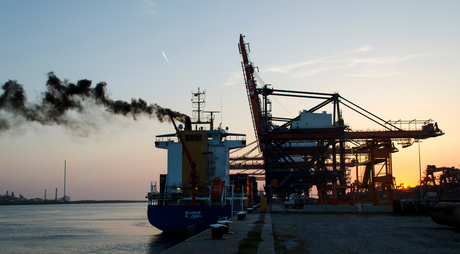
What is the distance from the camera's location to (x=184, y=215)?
3203 cm

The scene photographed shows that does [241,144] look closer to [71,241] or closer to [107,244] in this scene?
[107,244]

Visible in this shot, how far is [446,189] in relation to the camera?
270 ft

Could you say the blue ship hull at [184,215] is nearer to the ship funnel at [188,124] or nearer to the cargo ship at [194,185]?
the cargo ship at [194,185]

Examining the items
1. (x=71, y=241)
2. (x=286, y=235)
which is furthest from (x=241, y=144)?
(x=286, y=235)

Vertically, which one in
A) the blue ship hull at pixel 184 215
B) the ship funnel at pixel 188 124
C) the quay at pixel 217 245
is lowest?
the blue ship hull at pixel 184 215

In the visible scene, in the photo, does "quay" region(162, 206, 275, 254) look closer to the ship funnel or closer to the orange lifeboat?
the orange lifeboat

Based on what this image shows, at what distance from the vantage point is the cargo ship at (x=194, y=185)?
105 ft

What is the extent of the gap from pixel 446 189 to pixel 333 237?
8106 centimetres

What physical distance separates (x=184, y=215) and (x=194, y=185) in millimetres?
3008

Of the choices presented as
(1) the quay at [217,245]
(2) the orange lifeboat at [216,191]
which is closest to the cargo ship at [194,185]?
(2) the orange lifeboat at [216,191]

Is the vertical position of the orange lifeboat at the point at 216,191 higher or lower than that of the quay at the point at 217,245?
higher

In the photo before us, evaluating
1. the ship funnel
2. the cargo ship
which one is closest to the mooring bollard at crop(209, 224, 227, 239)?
the cargo ship

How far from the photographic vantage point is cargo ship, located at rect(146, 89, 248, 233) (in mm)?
32000

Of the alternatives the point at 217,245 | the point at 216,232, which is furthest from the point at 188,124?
the point at 217,245
